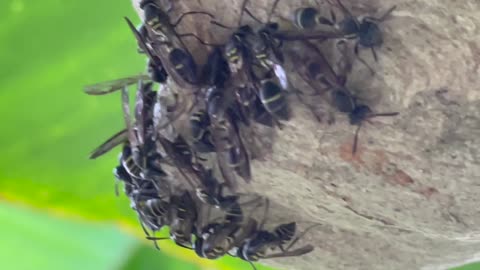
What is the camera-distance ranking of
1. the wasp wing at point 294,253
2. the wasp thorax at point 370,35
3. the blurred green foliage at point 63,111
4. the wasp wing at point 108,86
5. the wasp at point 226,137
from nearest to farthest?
the wasp thorax at point 370,35
the wasp at point 226,137
the wasp wing at point 108,86
the wasp wing at point 294,253
the blurred green foliage at point 63,111

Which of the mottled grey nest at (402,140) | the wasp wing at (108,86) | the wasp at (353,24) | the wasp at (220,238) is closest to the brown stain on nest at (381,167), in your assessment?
the mottled grey nest at (402,140)

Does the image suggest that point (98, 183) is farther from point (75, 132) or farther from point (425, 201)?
point (425, 201)

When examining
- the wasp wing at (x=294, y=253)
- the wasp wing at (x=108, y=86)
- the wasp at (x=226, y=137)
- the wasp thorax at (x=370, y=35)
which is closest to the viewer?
the wasp thorax at (x=370, y=35)

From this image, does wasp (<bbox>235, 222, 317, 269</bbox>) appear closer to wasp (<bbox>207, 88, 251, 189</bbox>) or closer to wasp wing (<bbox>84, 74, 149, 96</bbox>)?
wasp (<bbox>207, 88, 251, 189</bbox>)

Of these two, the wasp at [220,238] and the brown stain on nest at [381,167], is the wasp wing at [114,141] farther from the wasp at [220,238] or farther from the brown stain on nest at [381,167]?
the brown stain on nest at [381,167]

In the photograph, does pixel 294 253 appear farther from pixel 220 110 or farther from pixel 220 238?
pixel 220 110

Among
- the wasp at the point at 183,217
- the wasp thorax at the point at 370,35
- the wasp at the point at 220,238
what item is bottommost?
the wasp at the point at 220,238

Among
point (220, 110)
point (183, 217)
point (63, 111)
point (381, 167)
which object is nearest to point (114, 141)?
point (183, 217)
